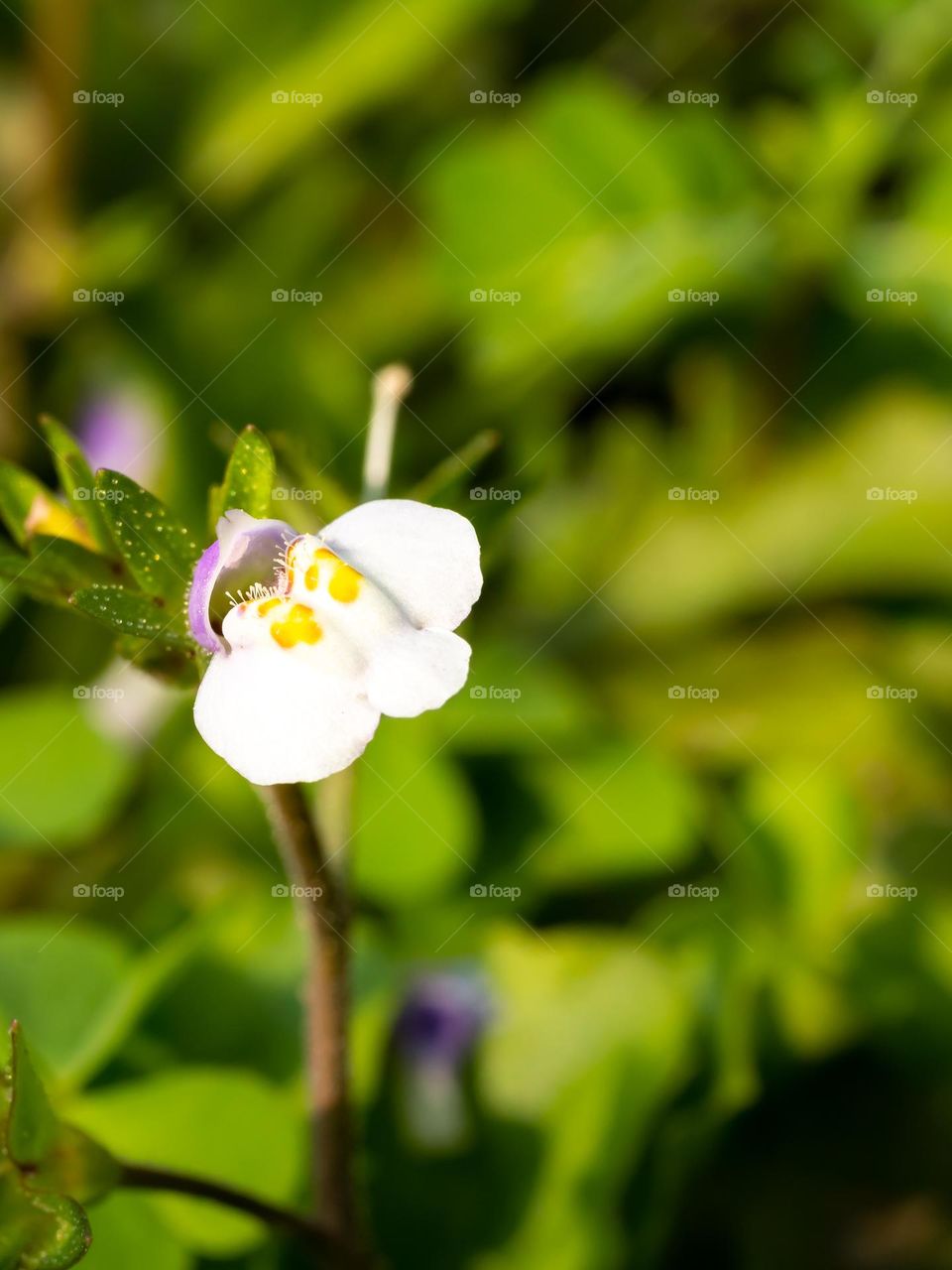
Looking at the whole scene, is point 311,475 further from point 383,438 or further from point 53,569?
point 53,569

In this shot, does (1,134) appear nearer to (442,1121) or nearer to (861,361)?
(861,361)

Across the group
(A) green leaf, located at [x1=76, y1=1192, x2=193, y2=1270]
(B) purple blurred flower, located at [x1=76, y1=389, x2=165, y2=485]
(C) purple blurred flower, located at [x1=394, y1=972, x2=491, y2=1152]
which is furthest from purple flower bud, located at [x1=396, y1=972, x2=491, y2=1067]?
(B) purple blurred flower, located at [x1=76, y1=389, x2=165, y2=485]

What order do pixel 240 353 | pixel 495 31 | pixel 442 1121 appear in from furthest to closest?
pixel 495 31 < pixel 240 353 < pixel 442 1121

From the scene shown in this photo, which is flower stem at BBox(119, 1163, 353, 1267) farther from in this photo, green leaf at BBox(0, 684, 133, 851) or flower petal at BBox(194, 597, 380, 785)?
green leaf at BBox(0, 684, 133, 851)

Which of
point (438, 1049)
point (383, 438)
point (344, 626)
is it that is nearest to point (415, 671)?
point (344, 626)

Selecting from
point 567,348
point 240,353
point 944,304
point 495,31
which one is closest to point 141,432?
point 240,353

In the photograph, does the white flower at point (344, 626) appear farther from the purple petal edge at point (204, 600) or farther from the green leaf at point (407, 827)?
the green leaf at point (407, 827)
